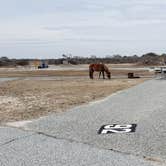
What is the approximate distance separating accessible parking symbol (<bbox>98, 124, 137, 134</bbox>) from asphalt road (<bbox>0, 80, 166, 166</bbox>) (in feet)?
0.54

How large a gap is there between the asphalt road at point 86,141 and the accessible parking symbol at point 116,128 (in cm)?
17

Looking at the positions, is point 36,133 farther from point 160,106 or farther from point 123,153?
point 160,106

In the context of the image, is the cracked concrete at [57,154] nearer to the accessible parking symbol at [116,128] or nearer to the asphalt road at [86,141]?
the asphalt road at [86,141]

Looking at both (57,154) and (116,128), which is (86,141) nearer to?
(57,154)

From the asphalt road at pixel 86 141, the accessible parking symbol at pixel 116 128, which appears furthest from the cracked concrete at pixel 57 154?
the accessible parking symbol at pixel 116 128

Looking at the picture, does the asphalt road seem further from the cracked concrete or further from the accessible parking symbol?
the accessible parking symbol

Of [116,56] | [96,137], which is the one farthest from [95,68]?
[116,56]

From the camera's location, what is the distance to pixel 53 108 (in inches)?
686

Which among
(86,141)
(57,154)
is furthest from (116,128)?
(57,154)

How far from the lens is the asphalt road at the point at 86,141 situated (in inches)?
321

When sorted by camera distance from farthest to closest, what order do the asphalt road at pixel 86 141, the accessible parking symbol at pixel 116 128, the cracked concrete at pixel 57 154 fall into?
the accessible parking symbol at pixel 116 128 < the asphalt road at pixel 86 141 < the cracked concrete at pixel 57 154

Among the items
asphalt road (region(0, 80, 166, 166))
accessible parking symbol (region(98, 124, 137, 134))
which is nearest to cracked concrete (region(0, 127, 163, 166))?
asphalt road (region(0, 80, 166, 166))

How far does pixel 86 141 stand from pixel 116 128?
63.0 inches

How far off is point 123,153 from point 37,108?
30.6ft
